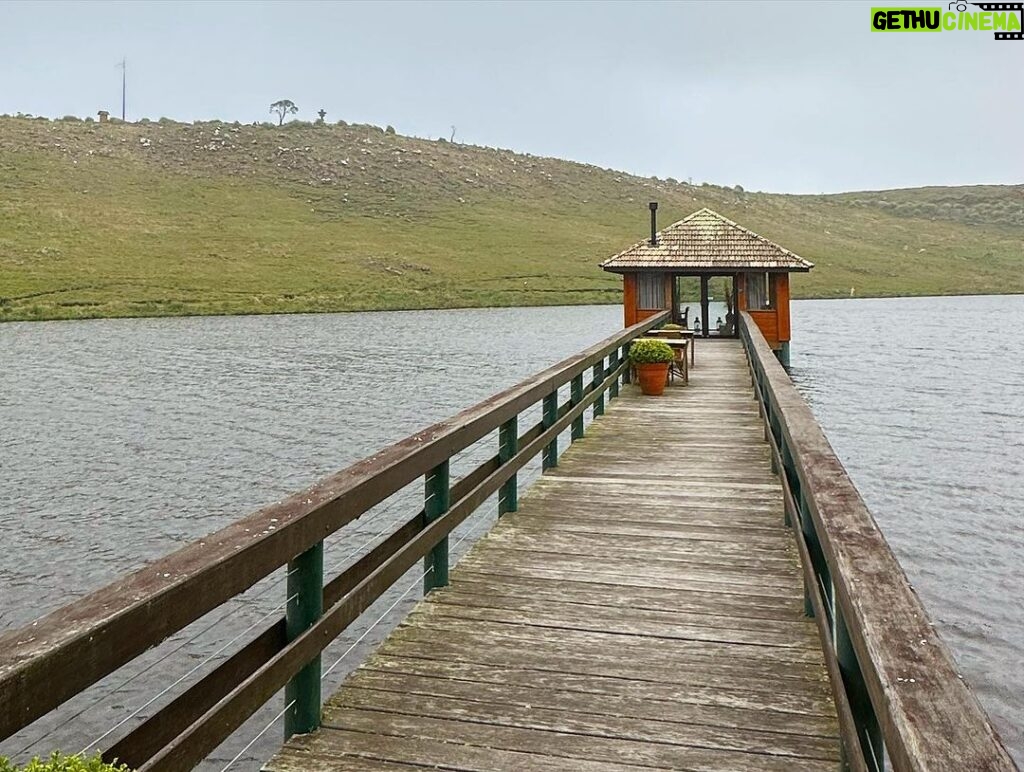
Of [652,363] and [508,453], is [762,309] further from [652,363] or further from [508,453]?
[508,453]

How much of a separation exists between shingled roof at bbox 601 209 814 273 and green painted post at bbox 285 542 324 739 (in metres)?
21.8

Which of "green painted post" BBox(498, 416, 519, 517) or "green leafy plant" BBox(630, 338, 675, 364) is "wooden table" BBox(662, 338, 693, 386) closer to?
"green leafy plant" BBox(630, 338, 675, 364)

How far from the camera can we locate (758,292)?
26.2 m

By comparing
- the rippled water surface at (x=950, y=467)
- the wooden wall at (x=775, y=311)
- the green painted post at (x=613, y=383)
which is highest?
the wooden wall at (x=775, y=311)

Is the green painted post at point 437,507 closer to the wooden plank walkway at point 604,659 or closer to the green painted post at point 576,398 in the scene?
the wooden plank walkway at point 604,659

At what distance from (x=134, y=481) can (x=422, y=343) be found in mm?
23993

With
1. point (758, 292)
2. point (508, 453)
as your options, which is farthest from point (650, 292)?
point (508, 453)

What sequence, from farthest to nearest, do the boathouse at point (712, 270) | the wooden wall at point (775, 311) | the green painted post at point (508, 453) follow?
the wooden wall at point (775, 311) < the boathouse at point (712, 270) < the green painted post at point (508, 453)

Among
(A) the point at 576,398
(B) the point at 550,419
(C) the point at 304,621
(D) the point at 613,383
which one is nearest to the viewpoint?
(C) the point at 304,621

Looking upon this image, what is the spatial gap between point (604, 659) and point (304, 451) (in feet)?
41.0

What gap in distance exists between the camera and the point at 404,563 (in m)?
4.19

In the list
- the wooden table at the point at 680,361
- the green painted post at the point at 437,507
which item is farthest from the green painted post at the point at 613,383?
the green painted post at the point at 437,507

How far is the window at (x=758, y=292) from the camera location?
2605 centimetres

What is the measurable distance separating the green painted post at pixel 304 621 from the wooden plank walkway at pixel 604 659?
9 centimetres
